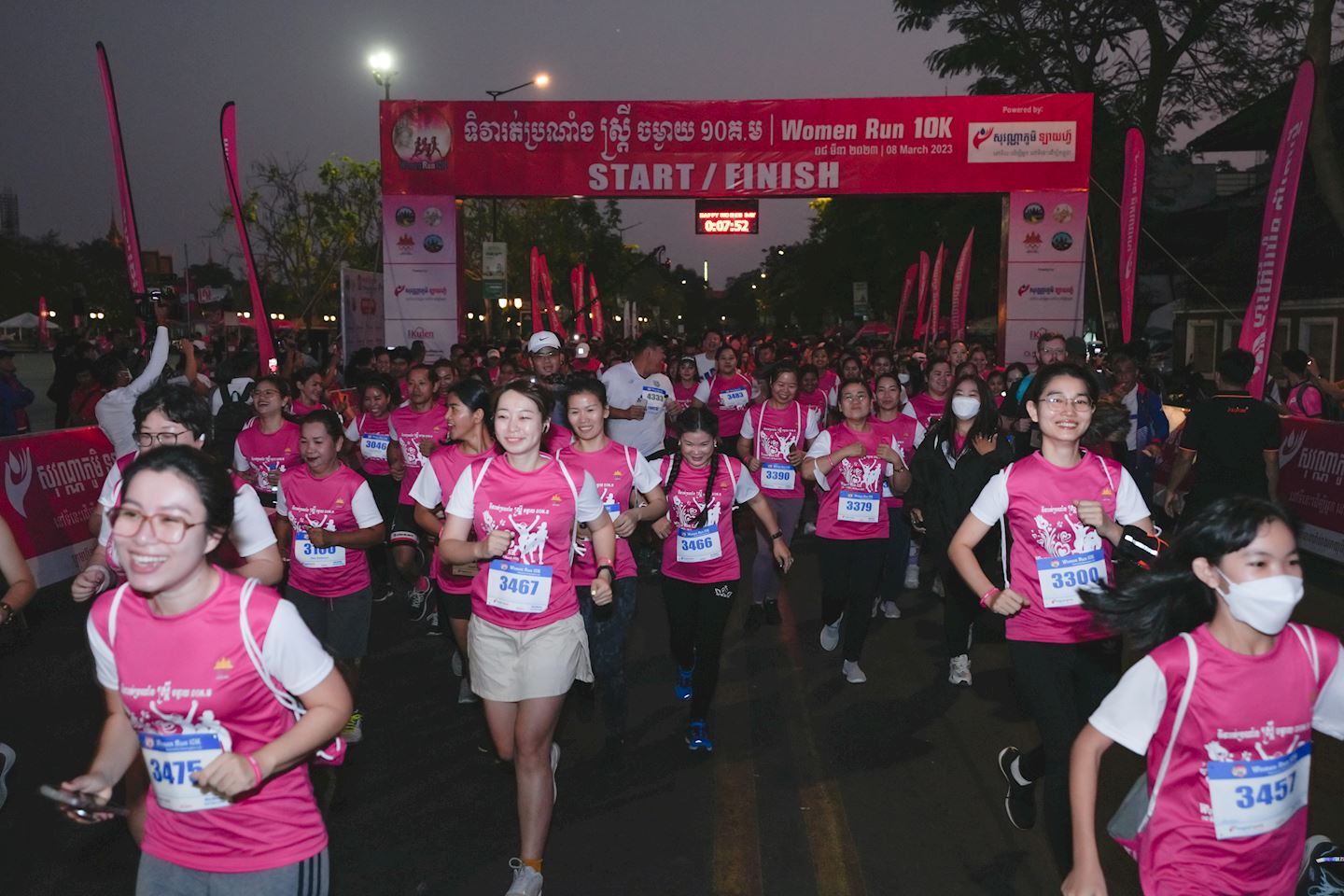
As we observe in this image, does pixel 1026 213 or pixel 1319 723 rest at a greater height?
pixel 1026 213

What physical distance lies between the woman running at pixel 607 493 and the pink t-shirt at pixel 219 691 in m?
3.11

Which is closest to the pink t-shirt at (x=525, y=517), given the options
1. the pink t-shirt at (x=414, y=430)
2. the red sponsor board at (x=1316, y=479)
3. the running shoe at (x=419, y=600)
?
the pink t-shirt at (x=414, y=430)

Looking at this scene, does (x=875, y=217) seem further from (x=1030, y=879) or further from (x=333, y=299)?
(x=1030, y=879)

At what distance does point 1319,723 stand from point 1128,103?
28.9 meters

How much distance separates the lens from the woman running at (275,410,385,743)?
608 centimetres

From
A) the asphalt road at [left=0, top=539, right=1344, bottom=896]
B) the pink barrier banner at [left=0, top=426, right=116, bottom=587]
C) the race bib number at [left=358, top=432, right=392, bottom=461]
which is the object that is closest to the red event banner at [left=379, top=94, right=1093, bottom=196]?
the pink barrier banner at [left=0, top=426, right=116, bottom=587]

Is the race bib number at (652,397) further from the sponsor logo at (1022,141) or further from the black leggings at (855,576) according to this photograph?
the sponsor logo at (1022,141)

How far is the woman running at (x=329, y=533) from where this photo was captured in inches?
239

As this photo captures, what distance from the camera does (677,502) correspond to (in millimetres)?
6453

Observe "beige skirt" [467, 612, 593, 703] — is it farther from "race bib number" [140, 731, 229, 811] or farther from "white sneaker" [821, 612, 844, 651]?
"white sneaker" [821, 612, 844, 651]

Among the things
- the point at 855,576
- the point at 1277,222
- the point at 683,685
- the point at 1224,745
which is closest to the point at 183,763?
the point at 1224,745

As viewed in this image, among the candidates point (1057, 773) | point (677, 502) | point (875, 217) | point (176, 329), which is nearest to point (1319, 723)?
point (1057, 773)

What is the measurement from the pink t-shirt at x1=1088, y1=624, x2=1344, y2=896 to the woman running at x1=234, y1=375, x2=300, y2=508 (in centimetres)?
578

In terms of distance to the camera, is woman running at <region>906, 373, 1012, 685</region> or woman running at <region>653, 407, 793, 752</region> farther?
woman running at <region>906, 373, 1012, 685</region>
